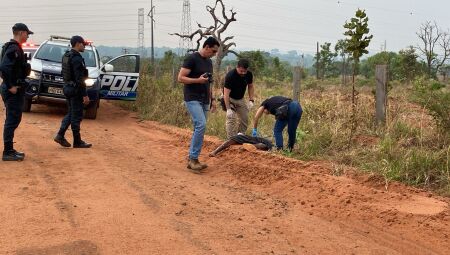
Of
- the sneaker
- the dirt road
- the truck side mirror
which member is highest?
the truck side mirror

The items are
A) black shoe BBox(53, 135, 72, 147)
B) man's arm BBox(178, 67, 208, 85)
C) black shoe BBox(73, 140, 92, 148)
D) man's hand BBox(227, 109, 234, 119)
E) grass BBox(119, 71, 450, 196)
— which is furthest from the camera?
man's hand BBox(227, 109, 234, 119)

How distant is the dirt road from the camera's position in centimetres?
388

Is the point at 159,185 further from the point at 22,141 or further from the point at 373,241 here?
the point at 22,141

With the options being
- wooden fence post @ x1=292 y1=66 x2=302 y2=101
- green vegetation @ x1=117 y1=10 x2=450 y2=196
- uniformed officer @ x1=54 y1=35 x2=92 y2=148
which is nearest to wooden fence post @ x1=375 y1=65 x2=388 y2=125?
green vegetation @ x1=117 y1=10 x2=450 y2=196

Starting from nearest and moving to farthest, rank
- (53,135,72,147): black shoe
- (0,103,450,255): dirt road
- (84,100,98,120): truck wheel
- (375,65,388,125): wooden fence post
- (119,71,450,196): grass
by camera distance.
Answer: (0,103,450,255): dirt road < (119,71,450,196): grass < (53,135,72,147): black shoe < (375,65,388,125): wooden fence post < (84,100,98,120): truck wheel

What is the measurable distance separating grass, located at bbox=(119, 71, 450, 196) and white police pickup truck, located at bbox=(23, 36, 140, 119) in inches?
50.9

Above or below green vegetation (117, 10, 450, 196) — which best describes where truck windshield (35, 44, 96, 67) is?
above

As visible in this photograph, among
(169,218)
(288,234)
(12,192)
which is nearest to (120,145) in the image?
(12,192)

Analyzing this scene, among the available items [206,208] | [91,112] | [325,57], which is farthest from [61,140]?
[325,57]

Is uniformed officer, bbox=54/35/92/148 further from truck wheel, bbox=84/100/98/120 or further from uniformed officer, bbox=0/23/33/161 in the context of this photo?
truck wheel, bbox=84/100/98/120

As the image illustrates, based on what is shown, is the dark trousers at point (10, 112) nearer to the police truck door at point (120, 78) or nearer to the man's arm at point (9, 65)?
the man's arm at point (9, 65)

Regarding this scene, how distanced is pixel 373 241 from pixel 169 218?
1.86 metres

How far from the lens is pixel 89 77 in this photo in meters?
10.4

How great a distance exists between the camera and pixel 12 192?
4.97 metres
